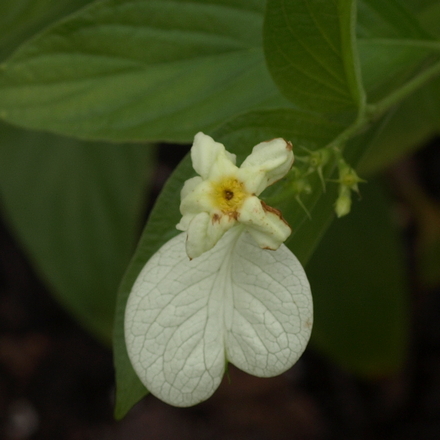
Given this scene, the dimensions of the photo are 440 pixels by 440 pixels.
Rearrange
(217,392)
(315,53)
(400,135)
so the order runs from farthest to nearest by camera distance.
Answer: (217,392)
(400,135)
(315,53)

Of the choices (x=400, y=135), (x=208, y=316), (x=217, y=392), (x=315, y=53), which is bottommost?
(x=217, y=392)

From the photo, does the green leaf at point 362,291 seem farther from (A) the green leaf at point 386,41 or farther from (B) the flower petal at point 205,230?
(B) the flower petal at point 205,230

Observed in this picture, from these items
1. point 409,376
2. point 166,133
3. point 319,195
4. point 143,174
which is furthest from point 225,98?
point 409,376

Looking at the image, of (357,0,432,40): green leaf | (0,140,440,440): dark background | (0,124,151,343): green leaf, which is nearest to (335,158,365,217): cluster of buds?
(357,0,432,40): green leaf

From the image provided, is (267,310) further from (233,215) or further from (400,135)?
(400,135)

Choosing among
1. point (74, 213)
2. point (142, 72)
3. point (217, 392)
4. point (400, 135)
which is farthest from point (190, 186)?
point (217, 392)

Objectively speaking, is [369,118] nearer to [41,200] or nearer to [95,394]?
[41,200]
